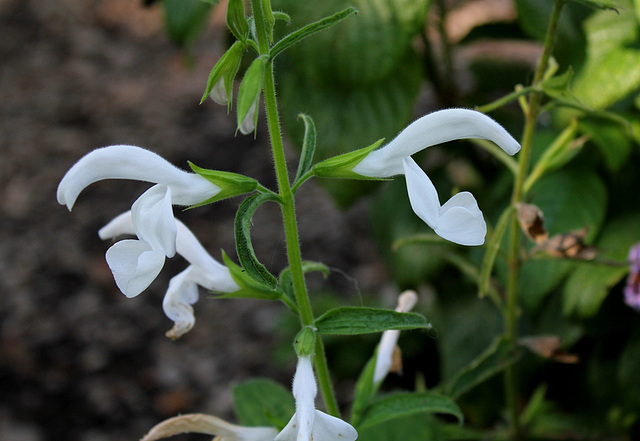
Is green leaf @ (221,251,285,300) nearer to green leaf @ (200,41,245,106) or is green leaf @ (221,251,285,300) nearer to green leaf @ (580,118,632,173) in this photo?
green leaf @ (200,41,245,106)

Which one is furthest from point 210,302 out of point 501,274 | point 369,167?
point 369,167

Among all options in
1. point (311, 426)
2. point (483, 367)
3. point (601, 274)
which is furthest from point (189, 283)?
point (601, 274)

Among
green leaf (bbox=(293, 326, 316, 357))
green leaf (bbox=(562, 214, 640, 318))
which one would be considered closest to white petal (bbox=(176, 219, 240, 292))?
green leaf (bbox=(293, 326, 316, 357))

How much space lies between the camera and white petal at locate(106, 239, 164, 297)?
2.24 feet

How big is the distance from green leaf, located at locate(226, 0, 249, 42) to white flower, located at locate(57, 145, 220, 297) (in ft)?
0.54

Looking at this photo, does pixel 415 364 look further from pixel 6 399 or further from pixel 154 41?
pixel 154 41

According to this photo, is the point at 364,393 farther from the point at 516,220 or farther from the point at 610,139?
the point at 610,139

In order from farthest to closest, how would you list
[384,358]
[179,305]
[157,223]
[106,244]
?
[106,244], [384,358], [179,305], [157,223]

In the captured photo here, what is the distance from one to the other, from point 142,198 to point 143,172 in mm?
44

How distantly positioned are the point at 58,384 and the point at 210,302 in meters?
0.60

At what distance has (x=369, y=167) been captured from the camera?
0.80 metres

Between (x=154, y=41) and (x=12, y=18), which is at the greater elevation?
(x=12, y=18)

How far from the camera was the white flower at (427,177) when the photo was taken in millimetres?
702

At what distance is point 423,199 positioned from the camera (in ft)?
2.36
